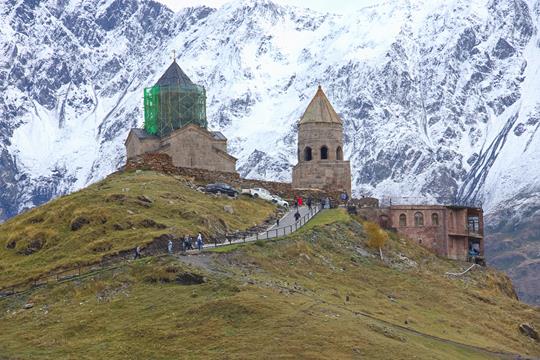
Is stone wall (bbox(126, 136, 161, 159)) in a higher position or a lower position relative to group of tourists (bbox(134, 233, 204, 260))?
higher

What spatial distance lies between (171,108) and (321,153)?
1479 centimetres

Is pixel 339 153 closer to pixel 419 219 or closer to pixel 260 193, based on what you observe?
pixel 260 193

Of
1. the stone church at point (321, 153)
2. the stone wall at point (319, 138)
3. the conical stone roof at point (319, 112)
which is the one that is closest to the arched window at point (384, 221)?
the stone church at point (321, 153)

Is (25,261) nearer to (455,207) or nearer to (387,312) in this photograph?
(387,312)

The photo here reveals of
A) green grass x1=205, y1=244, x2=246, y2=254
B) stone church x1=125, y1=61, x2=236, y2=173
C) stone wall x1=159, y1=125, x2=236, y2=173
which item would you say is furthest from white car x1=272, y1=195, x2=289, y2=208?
green grass x1=205, y1=244, x2=246, y2=254

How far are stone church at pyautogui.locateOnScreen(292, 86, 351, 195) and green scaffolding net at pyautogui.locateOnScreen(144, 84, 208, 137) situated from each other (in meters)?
11.5

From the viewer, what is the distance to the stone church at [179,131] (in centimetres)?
10731

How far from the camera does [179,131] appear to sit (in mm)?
107625

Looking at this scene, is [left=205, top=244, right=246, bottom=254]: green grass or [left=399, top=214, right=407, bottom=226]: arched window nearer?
[left=205, top=244, right=246, bottom=254]: green grass

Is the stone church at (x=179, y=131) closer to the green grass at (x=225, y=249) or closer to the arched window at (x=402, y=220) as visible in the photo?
the arched window at (x=402, y=220)

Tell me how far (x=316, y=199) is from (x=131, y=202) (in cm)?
2328

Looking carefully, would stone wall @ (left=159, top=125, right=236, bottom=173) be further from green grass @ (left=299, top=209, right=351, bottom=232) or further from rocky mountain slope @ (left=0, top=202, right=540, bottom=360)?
rocky mountain slope @ (left=0, top=202, right=540, bottom=360)

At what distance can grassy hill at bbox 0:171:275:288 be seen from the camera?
74375 millimetres

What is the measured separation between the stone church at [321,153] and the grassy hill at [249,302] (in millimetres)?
17660
